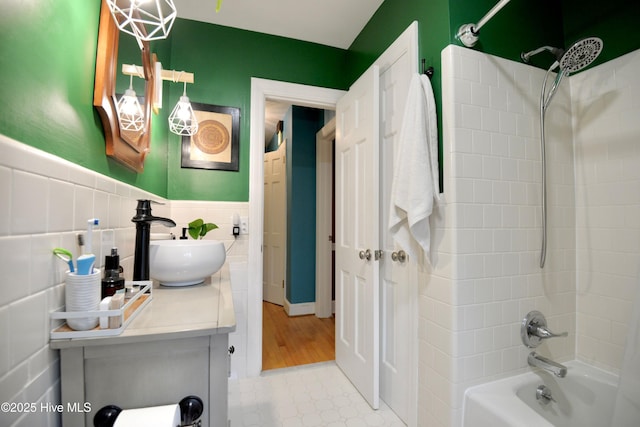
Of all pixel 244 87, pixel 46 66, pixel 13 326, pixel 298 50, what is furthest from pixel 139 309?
pixel 298 50

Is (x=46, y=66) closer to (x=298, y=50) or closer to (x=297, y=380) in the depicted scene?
(x=298, y=50)

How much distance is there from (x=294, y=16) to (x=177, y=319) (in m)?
2.07

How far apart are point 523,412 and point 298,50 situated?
256 cm

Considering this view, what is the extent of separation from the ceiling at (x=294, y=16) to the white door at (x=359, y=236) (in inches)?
18.9

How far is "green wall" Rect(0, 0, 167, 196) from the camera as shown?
1.77ft

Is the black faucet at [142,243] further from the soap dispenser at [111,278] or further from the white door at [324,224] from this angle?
the white door at [324,224]

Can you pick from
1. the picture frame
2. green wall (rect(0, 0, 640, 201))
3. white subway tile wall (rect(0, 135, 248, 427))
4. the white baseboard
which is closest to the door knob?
green wall (rect(0, 0, 640, 201))

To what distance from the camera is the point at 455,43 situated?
4.20ft

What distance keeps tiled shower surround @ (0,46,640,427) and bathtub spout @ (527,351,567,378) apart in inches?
1.8

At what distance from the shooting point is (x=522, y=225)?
1389 mm

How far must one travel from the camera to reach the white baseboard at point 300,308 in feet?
11.1

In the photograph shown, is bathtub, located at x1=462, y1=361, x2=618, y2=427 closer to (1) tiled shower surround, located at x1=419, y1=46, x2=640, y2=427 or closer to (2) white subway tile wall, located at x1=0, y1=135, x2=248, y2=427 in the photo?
(1) tiled shower surround, located at x1=419, y1=46, x2=640, y2=427

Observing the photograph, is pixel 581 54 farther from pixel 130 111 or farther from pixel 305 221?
pixel 305 221

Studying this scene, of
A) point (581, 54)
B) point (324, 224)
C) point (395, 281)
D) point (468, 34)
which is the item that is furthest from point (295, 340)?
point (581, 54)
